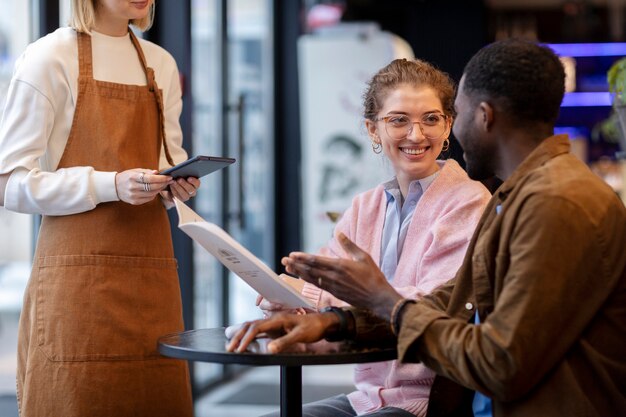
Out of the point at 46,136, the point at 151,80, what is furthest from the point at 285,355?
the point at 151,80

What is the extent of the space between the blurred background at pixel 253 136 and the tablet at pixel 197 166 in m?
→ 1.07

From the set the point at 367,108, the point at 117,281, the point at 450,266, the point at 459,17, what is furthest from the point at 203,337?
the point at 459,17

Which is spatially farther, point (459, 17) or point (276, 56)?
point (459, 17)

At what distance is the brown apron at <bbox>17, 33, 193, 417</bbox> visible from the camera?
2.32 meters

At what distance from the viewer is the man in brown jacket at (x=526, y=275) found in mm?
1544

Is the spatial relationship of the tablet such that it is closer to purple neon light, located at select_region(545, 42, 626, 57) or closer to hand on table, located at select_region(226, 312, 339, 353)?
hand on table, located at select_region(226, 312, 339, 353)

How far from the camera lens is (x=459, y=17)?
387 inches

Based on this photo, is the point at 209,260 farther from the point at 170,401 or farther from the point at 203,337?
the point at 203,337

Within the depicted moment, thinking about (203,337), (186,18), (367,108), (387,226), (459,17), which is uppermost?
(459,17)

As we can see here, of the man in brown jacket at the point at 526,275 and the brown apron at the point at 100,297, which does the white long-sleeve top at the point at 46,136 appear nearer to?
the brown apron at the point at 100,297

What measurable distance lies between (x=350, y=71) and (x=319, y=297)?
4.40 metres

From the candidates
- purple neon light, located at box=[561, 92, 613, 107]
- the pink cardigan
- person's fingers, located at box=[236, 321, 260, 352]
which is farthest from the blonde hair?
purple neon light, located at box=[561, 92, 613, 107]

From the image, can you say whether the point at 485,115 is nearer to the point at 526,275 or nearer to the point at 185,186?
the point at 526,275

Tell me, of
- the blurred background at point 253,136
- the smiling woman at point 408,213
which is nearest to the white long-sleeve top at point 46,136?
the smiling woman at point 408,213
